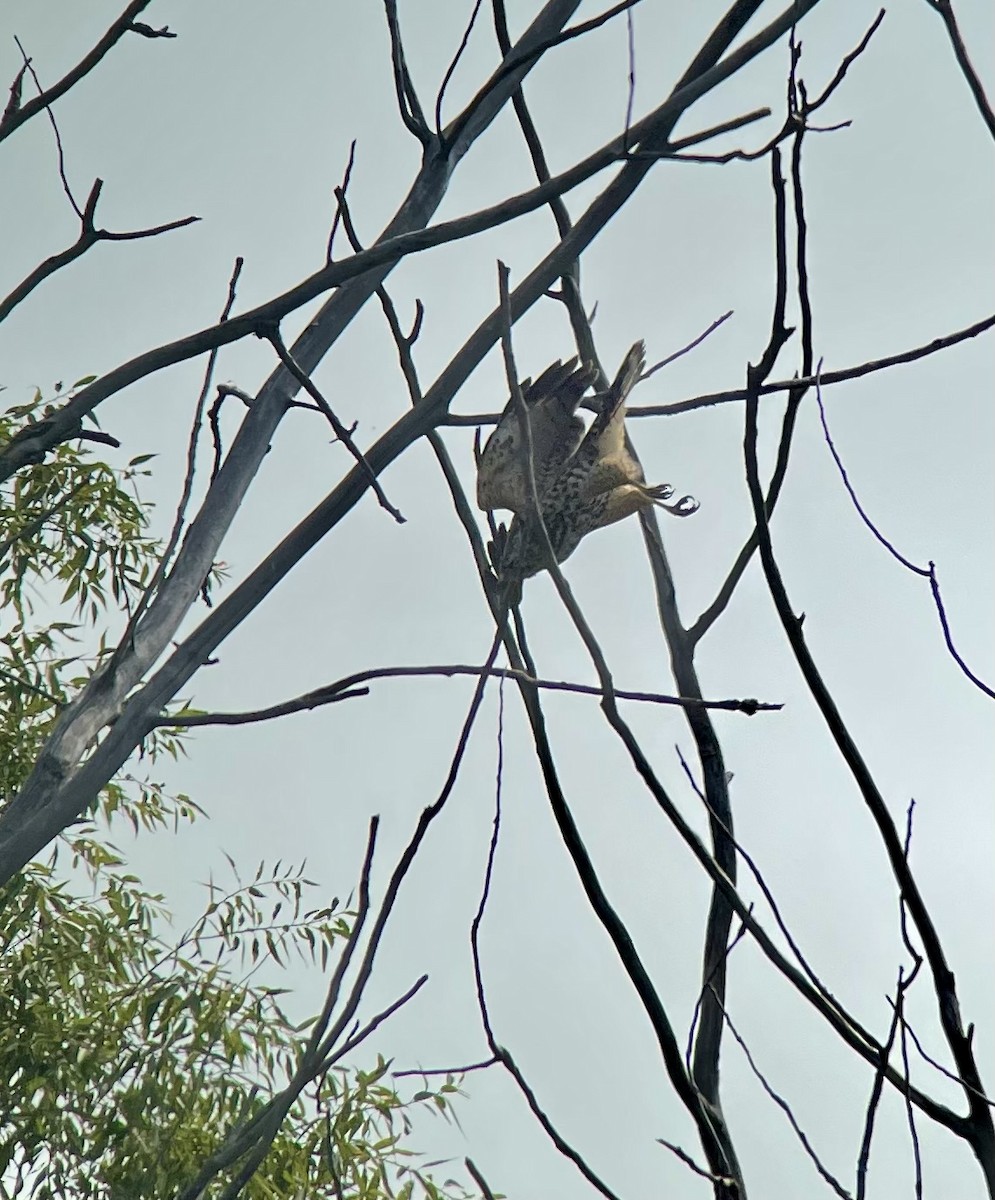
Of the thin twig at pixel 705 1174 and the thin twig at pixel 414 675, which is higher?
the thin twig at pixel 414 675

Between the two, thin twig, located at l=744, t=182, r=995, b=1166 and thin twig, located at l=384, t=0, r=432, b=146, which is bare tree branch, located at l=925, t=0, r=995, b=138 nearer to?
thin twig, located at l=744, t=182, r=995, b=1166

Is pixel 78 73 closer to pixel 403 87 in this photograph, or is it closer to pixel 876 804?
pixel 403 87

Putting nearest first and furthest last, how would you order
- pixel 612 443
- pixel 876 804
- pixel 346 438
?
pixel 876 804 < pixel 346 438 < pixel 612 443

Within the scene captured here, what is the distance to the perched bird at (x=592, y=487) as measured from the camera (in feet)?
7.21

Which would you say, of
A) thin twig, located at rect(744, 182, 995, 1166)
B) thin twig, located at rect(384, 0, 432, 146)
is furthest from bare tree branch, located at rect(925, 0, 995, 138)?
thin twig, located at rect(384, 0, 432, 146)

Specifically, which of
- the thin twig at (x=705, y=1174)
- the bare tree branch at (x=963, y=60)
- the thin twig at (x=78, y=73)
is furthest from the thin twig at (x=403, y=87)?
the thin twig at (x=705, y=1174)

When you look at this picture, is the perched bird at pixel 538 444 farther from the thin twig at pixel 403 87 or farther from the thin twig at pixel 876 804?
the thin twig at pixel 876 804

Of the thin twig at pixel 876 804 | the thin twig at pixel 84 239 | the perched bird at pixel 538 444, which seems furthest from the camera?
the perched bird at pixel 538 444

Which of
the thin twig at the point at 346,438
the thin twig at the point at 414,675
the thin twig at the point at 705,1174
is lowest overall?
the thin twig at the point at 705,1174

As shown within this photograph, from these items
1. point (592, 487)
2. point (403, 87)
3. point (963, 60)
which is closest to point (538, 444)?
point (592, 487)

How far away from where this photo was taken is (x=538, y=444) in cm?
233

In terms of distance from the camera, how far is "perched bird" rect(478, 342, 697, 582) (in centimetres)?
220

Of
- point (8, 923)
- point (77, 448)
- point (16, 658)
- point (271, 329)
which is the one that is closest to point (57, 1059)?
point (8, 923)

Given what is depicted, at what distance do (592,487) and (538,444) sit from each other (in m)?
0.13
